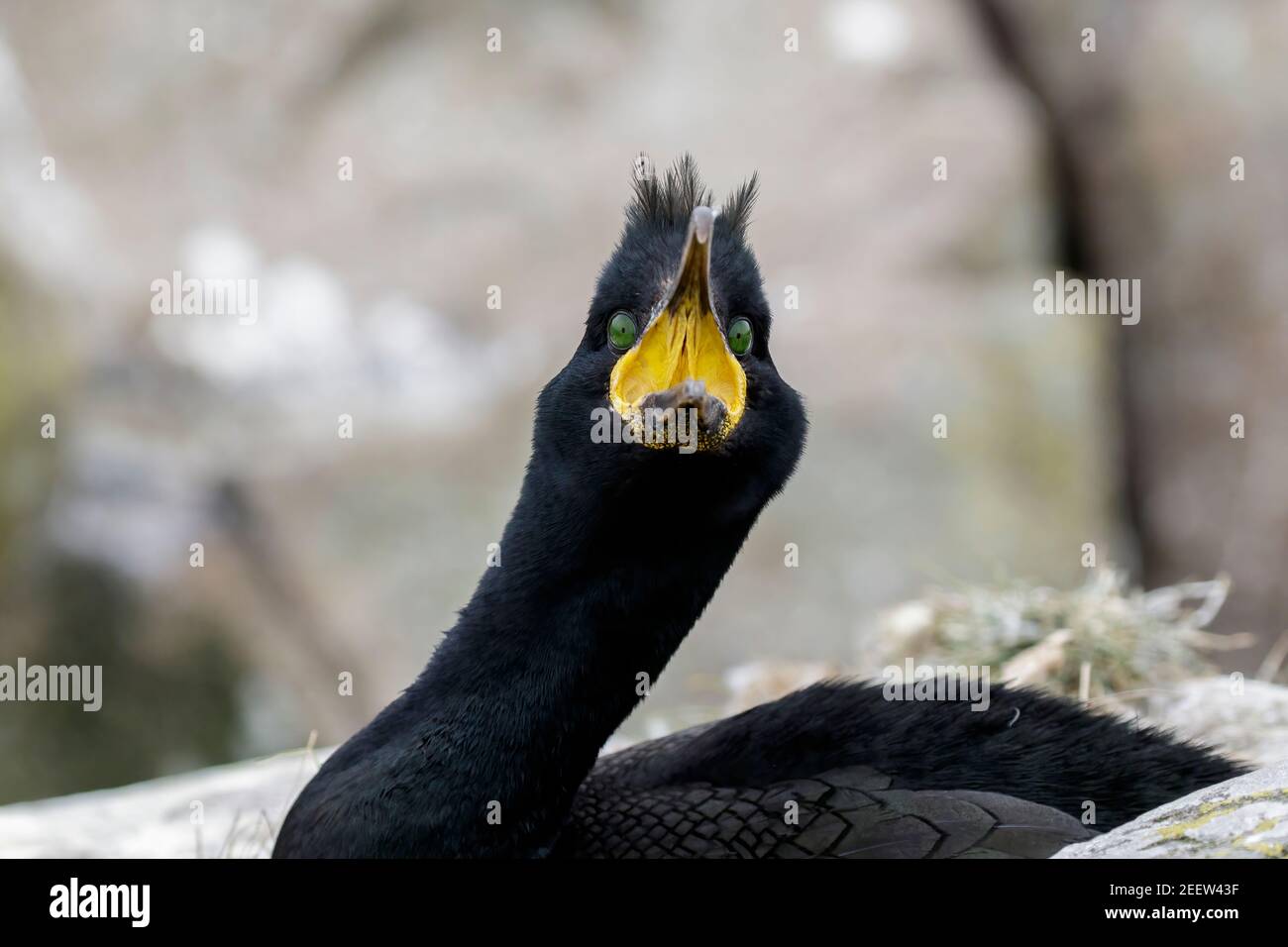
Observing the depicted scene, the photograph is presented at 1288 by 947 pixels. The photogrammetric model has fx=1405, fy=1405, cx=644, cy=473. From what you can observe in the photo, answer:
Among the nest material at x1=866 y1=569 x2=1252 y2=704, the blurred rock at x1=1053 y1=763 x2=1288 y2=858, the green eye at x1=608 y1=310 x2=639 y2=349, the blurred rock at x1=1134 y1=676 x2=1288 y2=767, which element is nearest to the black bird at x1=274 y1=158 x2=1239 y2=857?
the green eye at x1=608 y1=310 x2=639 y2=349

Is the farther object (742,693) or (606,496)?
(742,693)

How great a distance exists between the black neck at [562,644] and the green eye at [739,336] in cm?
30

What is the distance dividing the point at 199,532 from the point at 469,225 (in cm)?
281

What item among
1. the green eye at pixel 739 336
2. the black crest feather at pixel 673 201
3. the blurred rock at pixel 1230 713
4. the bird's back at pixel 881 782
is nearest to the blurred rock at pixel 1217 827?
the bird's back at pixel 881 782

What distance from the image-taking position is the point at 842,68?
33.1 ft

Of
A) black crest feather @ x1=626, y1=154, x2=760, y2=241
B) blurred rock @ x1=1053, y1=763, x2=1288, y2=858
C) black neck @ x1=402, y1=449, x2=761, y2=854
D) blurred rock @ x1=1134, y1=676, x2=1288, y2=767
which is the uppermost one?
black crest feather @ x1=626, y1=154, x2=760, y2=241

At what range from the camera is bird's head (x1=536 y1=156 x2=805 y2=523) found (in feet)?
8.56

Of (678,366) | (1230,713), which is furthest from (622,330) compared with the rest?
(1230,713)

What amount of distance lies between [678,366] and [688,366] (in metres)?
0.02

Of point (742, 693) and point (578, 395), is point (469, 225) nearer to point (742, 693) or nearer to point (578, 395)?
point (742, 693)

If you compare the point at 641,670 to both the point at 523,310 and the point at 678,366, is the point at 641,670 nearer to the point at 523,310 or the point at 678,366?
the point at 678,366

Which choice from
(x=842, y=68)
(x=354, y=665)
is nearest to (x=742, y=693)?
(x=354, y=665)

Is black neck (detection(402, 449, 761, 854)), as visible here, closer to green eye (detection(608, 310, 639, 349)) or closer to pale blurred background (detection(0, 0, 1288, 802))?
green eye (detection(608, 310, 639, 349))

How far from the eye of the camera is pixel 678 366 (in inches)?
104
